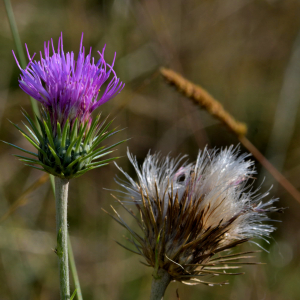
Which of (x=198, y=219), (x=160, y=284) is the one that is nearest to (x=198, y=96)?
(x=198, y=219)

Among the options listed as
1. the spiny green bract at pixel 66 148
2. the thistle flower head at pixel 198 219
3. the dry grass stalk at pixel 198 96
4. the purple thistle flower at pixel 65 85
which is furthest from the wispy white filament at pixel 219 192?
the dry grass stalk at pixel 198 96

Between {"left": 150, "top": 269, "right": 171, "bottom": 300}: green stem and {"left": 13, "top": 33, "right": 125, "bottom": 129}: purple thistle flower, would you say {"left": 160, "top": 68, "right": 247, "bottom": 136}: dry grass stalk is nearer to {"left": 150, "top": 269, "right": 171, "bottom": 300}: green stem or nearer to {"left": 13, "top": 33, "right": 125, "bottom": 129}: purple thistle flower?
{"left": 13, "top": 33, "right": 125, "bottom": 129}: purple thistle flower

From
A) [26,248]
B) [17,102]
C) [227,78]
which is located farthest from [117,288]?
[227,78]

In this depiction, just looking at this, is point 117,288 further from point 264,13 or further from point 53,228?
point 264,13

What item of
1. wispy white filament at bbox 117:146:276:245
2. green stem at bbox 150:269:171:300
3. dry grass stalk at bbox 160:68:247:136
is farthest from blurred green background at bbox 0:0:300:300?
green stem at bbox 150:269:171:300

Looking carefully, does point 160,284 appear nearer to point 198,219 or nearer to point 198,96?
point 198,219

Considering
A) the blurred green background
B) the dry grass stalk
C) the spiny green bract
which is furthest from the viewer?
the blurred green background

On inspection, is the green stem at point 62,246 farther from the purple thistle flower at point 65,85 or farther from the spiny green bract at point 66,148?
the purple thistle flower at point 65,85
